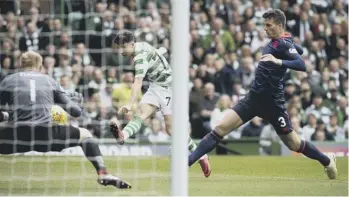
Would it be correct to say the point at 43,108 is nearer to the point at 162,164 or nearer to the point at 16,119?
the point at 16,119

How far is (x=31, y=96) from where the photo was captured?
10.9 m

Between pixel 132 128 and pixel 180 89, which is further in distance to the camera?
pixel 132 128

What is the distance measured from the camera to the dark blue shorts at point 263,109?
11992 millimetres

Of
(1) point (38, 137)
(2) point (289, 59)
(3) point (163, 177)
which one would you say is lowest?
(3) point (163, 177)

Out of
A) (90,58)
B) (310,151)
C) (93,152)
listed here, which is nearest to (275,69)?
(310,151)

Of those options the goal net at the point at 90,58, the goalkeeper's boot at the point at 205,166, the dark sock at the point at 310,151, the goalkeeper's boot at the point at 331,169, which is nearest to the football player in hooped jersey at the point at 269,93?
the dark sock at the point at 310,151

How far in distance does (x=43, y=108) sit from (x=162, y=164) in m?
4.71

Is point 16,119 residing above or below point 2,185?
above

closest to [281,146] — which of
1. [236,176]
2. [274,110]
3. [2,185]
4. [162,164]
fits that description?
[162,164]

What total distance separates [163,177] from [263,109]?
1.82 metres

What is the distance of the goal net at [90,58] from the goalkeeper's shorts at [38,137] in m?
3.67

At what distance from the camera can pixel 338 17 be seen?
22156 mm

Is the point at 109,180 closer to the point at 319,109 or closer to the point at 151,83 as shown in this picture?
the point at 151,83

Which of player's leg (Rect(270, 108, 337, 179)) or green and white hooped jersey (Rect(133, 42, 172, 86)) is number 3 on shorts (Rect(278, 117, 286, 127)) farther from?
green and white hooped jersey (Rect(133, 42, 172, 86))
